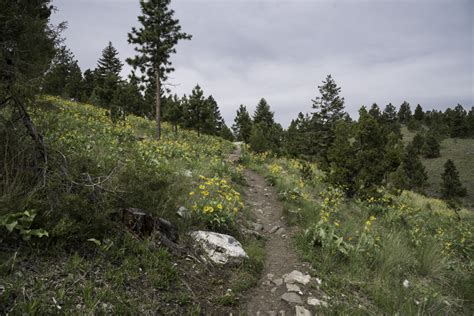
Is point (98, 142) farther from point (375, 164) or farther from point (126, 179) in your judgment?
point (375, 164)

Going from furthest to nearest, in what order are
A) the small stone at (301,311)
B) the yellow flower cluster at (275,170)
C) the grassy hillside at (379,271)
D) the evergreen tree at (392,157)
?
the yellow flower cluster at (275,170) < the evergreen tree at (392,157) < the grassy hillside at (379,271) < the small stone at (301,311)

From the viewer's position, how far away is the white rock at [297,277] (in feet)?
13.4

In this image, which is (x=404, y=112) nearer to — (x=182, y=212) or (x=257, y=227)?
(x=257, y=227)

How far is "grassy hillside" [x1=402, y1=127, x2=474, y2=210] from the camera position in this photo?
37.9 meters

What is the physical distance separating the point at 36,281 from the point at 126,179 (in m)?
2.02

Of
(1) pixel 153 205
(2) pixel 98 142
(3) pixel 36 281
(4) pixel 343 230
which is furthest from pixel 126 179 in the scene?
(2) pixel 98 142

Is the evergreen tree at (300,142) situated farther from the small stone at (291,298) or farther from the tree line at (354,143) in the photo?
the small stone at (291,298)

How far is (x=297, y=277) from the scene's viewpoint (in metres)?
4.16

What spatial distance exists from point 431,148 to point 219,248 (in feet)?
208

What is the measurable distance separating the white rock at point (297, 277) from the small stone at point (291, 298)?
0.34 meters

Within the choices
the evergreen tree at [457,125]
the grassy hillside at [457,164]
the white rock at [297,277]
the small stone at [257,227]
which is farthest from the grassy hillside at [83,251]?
the evergreen tree at [457,125]

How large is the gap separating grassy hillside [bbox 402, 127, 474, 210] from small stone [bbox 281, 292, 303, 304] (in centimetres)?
4068

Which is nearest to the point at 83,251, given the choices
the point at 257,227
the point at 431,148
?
the point at 257,227

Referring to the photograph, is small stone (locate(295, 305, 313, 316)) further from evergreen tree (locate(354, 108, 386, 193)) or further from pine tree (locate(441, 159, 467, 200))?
pine tree (locate(441, 159, 467, 200))
